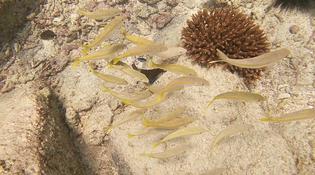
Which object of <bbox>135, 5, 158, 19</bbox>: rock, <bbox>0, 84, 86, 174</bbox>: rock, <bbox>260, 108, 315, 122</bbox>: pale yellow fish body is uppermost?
<bbox>260, 108, 315, 122</bbox>: pale yellow fish body

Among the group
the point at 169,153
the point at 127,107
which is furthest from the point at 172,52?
the point at 169,153

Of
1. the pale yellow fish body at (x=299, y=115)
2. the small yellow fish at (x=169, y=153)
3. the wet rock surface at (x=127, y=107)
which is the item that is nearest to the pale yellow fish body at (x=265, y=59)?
the pale yellow fish body at (x=299, y=115)

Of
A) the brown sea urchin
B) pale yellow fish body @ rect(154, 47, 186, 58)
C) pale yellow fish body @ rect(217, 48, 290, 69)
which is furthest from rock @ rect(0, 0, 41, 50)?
pale yellow fish body @ rect(217, 48, 290, 69)

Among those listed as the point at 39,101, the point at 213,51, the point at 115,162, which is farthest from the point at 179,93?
the point at 39,101

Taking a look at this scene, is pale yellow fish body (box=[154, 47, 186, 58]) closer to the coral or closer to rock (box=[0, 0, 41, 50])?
the coral

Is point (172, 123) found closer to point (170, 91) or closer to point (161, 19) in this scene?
point (170, 91)

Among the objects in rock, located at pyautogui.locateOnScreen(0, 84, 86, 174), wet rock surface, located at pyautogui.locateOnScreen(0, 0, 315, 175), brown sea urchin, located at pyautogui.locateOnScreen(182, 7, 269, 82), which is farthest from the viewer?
brown sea urchin, located at pyautogui.locateOnScreen(182, 7, 269, 82)

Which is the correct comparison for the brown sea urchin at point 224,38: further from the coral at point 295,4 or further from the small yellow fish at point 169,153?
the small yellow fish at point 169,153
